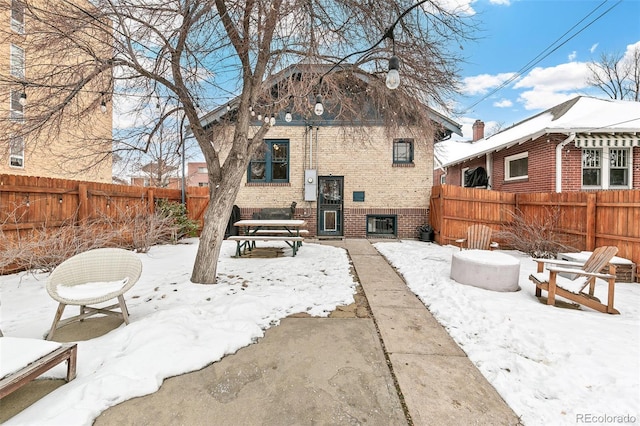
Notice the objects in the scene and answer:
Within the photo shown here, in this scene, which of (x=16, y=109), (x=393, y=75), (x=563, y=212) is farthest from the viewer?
(x=563, y=212)

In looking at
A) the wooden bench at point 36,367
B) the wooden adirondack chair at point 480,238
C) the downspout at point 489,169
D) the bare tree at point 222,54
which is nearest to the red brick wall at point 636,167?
the downspout at point 489,169

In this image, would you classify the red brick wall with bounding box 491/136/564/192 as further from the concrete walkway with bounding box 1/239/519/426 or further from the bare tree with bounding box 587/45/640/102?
the bare tree with bounding box 587/45/640/102

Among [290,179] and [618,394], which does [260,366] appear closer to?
[618,394]

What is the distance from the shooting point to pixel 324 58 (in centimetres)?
501

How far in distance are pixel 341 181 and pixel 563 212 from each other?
23.2 ft

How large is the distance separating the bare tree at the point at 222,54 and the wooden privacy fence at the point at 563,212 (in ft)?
15.5

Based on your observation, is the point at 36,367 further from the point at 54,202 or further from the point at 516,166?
the point at 516,166

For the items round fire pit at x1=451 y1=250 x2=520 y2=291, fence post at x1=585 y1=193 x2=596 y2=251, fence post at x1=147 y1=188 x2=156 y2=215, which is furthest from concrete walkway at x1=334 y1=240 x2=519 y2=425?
fence post at x1=147 y1=188 x2=156 y2=215

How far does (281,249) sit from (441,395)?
654cm

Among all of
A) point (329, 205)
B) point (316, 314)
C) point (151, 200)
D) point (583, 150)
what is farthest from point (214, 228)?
point (583, 150)

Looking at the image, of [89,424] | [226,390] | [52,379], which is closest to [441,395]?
[226,390]

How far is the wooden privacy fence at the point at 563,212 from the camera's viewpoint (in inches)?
230

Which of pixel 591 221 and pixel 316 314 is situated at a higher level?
pixel 591 221
